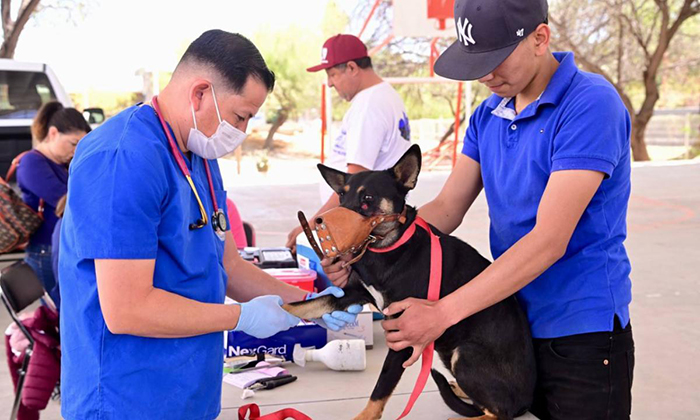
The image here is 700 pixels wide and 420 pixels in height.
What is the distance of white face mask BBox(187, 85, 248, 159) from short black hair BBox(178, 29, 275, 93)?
2.1 inches

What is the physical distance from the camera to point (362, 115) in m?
4.01

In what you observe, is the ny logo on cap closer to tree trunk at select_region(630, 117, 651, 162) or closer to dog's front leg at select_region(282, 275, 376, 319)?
dog's front leg at select_region(282, 275, 376, 319)

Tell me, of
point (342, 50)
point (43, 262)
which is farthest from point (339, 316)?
point (43, 262)

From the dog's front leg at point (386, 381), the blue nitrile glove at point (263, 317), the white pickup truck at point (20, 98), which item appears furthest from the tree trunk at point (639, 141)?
the blue nitrile glove at point (263, 317)

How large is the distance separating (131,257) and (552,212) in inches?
36.9

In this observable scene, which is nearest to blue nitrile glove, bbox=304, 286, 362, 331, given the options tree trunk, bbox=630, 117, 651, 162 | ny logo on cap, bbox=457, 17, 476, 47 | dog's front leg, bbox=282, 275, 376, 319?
dog's front leg, bbox=282, 275, 376, 319

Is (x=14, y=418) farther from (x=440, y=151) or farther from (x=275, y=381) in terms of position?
(x=440, y=151)

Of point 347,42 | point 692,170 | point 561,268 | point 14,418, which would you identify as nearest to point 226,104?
point 561,268

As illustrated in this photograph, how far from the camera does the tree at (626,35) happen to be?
19391mm

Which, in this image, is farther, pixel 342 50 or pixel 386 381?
pixel 342 50

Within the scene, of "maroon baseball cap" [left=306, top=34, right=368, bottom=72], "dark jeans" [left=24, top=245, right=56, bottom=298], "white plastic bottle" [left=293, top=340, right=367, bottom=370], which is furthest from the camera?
"dark jeans" [left=24, top=245, right=56, bottom=298]

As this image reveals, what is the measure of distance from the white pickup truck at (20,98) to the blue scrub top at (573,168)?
243 inches

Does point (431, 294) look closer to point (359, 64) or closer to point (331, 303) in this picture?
point (331, 303)

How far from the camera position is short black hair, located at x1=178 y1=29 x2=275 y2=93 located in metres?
1.61
